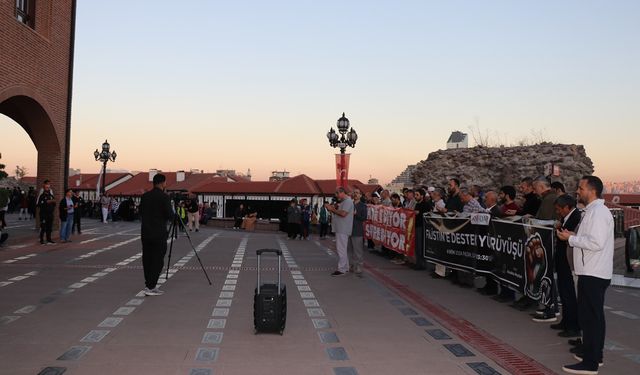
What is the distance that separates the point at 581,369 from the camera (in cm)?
521

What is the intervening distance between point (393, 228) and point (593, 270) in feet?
31.5

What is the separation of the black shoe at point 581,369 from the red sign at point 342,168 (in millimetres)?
15913

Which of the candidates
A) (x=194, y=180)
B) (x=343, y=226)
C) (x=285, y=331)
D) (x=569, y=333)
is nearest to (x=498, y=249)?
(x=569, y=333)

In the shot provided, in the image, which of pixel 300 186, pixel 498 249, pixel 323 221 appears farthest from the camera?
pixel 300 186

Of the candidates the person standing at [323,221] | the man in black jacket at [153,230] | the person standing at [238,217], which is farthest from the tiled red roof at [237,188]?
the man in black jacket at [153,230]

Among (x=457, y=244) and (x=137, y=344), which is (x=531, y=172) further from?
(x=137, y=344)

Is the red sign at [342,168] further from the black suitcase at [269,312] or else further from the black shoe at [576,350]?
the black shoe at [576,350]

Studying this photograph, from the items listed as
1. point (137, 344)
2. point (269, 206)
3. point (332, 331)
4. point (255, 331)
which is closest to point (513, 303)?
point (332, 331)

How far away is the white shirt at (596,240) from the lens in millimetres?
5258

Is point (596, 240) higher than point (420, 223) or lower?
higher

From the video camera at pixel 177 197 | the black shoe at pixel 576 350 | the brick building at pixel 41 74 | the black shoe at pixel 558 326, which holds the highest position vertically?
the brick building at pixel 41 74

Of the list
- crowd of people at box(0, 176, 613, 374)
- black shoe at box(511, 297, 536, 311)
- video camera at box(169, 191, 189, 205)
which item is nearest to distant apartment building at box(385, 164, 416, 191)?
crowd of people at box(0, 176, 613, 374)

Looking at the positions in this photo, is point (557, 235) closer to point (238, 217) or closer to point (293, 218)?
point (293, 218)

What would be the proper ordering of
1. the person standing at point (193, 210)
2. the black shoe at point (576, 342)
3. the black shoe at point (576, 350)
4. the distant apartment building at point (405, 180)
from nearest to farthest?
the black shoe at point (576, 350), the black shoe at point (576, 342), the person standing at point (193, 210), the distant apartment building at point (405, 180)
